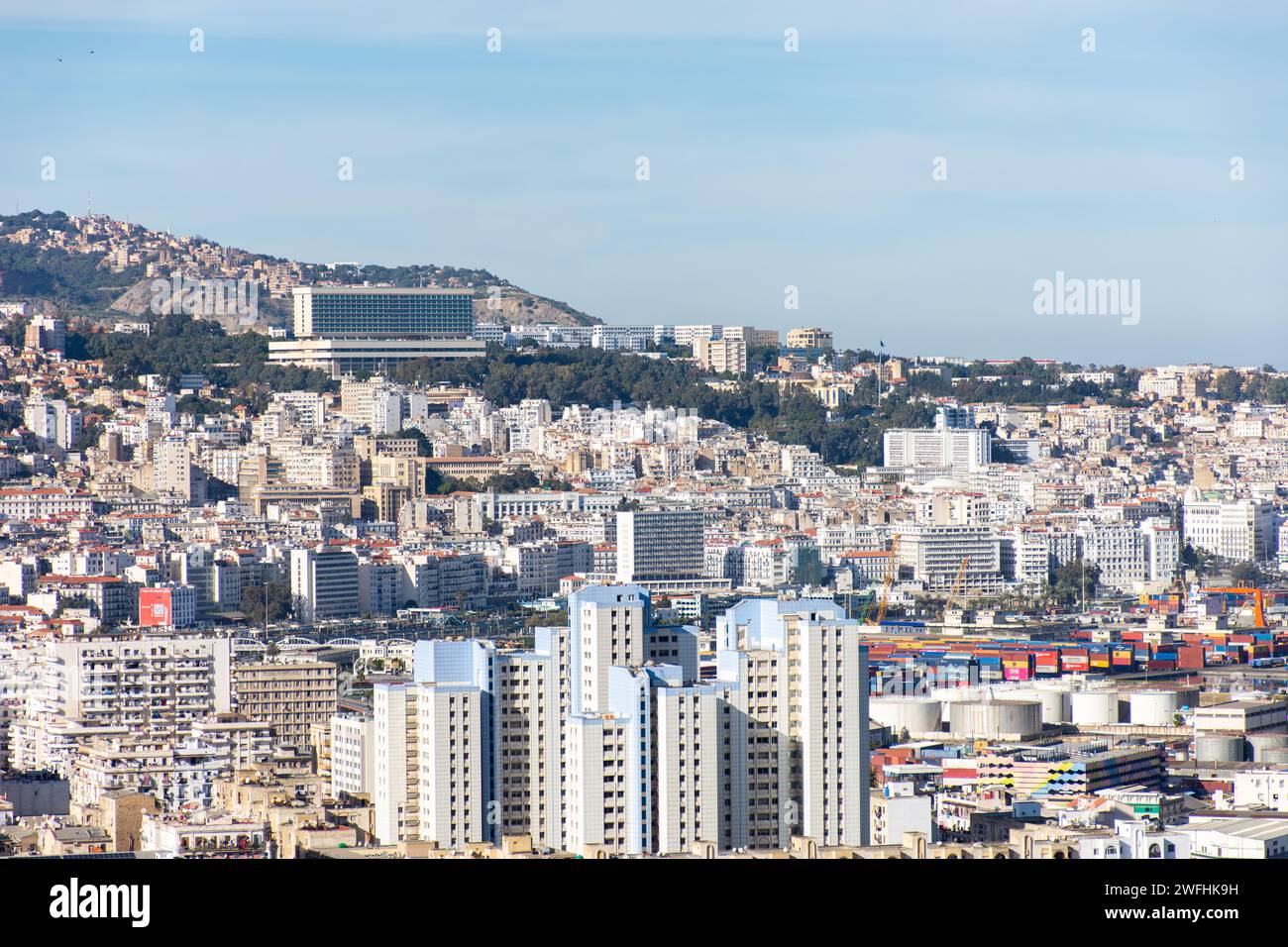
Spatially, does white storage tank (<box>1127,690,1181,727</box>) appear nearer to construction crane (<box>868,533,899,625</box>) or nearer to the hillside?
construction crane (<box>868,533,899,625</box>)

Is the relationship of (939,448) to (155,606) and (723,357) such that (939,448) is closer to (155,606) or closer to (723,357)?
(723,357)

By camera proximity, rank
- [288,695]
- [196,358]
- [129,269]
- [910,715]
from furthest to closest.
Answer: [129,269]
[196,358]
[910,715]
[288,695]

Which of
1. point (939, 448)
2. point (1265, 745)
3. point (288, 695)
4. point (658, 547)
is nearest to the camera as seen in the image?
point (1265, 745)

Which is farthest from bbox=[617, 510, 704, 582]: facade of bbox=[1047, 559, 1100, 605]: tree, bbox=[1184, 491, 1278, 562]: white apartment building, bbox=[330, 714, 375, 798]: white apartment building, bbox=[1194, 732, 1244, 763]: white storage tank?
bbox=[330, 714, 375, 798]: white apartment building

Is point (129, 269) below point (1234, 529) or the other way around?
the other way around

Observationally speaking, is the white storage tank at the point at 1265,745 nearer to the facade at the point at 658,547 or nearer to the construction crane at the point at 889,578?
the construction crane at the point at 889,578

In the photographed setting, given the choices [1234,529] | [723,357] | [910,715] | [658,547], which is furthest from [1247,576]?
[723,357]
